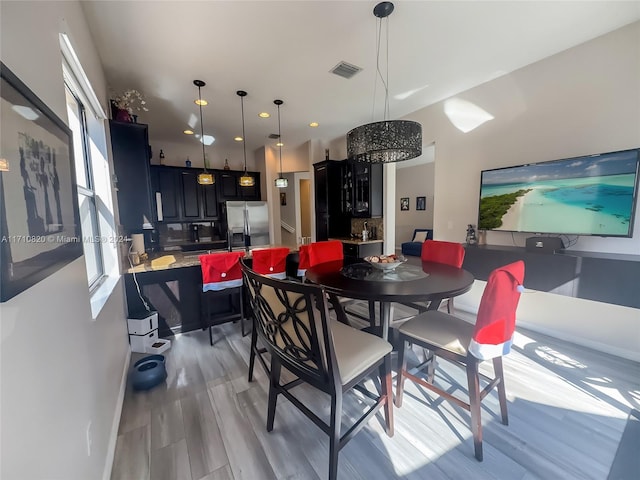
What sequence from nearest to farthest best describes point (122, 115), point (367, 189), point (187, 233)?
point (122, 115)
point (367, 189)
point (187, 233)

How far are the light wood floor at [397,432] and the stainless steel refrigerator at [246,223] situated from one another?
3.43 meters

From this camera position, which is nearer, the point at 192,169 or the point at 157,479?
the point at 157,479

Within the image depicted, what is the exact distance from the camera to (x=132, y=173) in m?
2.63

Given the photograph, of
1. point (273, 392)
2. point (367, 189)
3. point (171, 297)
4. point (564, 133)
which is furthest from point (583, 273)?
point (171, 297)

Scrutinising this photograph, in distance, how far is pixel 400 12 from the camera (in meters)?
1.94

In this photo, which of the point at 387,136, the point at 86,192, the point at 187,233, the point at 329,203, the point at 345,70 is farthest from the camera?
the point at 187,233

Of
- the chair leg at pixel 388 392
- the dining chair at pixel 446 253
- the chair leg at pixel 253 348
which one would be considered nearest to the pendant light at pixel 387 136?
the dining chair at pixel 446 253

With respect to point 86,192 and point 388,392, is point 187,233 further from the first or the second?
point 388,392

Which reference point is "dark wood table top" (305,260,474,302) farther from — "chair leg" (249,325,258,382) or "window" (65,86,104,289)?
"window" (65,86,104,289)

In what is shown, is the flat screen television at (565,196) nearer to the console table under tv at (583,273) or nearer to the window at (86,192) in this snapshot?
the console table under tv at (583,273)

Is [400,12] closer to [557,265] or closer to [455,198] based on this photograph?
[455,198]

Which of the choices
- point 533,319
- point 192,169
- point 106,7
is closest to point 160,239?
point 192,169

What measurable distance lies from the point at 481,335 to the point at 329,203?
13.5 ft

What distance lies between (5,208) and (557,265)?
3485 millimetres
